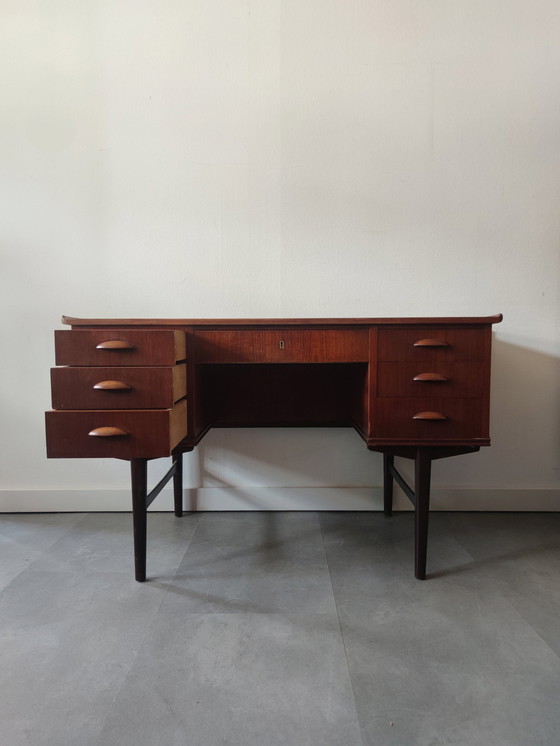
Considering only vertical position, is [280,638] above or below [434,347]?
below

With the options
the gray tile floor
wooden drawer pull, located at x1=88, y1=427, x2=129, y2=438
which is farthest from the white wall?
wooden drawer pull, located at x1=88, y1=427, x2=129, y2=438

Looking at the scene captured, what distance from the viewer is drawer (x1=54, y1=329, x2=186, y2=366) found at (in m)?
1.14

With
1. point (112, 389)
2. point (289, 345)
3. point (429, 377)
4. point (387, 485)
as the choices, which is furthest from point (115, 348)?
point (387, 485)

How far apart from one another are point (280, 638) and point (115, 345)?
86 centimetres

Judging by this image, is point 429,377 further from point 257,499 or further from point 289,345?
point 257,499

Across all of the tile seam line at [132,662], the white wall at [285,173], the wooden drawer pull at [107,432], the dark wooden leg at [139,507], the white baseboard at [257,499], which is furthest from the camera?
the white baseboard at [257,499]

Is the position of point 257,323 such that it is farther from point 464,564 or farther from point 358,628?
point 464,564

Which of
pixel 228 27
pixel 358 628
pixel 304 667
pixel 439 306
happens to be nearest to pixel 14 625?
pixel 304 667

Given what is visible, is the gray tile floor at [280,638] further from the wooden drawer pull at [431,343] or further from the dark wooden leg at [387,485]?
the wooden drawer pull at [431,343]

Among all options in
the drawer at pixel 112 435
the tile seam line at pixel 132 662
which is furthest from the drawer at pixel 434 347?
the tile seam line at pixel 132 662

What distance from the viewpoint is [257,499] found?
183cm

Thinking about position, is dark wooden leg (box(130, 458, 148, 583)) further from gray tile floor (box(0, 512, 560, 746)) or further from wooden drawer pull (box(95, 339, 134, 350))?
wooden drawer pull (box(95, 339, 134, 350))

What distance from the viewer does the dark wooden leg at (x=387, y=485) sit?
1.72 meters

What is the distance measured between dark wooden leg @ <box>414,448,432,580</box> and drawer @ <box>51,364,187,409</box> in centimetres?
77
